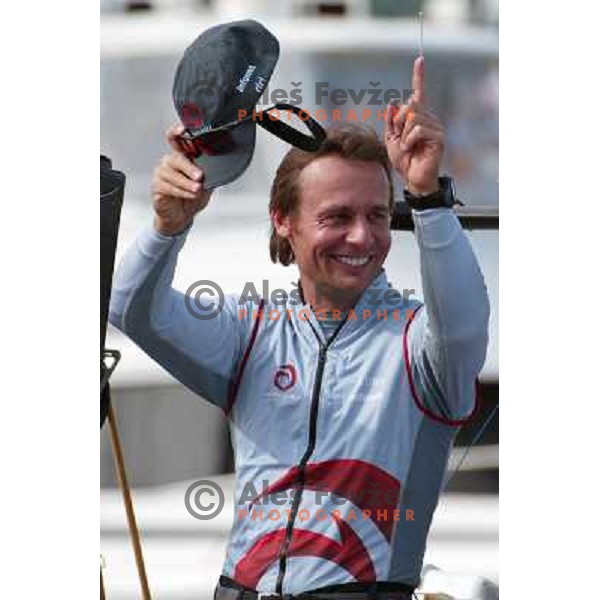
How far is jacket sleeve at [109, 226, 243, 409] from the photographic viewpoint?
571 centimetres

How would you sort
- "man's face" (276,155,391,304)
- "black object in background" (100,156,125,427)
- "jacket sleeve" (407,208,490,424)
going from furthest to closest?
"black object in background" (100,156,125,427), "man's face" (276,155,391,304), "jacket sleeve" (407,208,490,424)

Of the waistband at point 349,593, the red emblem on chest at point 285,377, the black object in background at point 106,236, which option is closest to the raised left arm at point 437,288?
the red emblem on chest at point 285,377

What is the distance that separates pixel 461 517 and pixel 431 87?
0.99 metres

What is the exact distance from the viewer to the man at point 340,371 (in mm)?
5609

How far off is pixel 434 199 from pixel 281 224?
383 mm

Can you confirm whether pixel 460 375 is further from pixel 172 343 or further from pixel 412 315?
pixel 172 343

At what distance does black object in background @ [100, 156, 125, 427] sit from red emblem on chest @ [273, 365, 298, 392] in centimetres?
41

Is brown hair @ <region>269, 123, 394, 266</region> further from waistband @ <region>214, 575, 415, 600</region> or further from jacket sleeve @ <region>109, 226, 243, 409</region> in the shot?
waistband @ <region>214, 575, 415, 600</region>

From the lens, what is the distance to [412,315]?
18.6ft

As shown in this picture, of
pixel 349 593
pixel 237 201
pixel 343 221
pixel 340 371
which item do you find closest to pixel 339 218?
pixel 343 221

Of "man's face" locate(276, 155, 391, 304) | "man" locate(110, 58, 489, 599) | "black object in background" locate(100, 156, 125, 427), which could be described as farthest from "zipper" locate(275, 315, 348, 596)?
"black object in background" locate(100, 156, 125, 427)

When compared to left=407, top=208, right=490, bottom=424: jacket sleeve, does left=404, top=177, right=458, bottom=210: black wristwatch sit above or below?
above

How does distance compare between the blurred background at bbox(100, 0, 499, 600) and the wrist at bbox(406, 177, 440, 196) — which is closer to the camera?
the wrist at bbox(406, 177, 440, 196)
